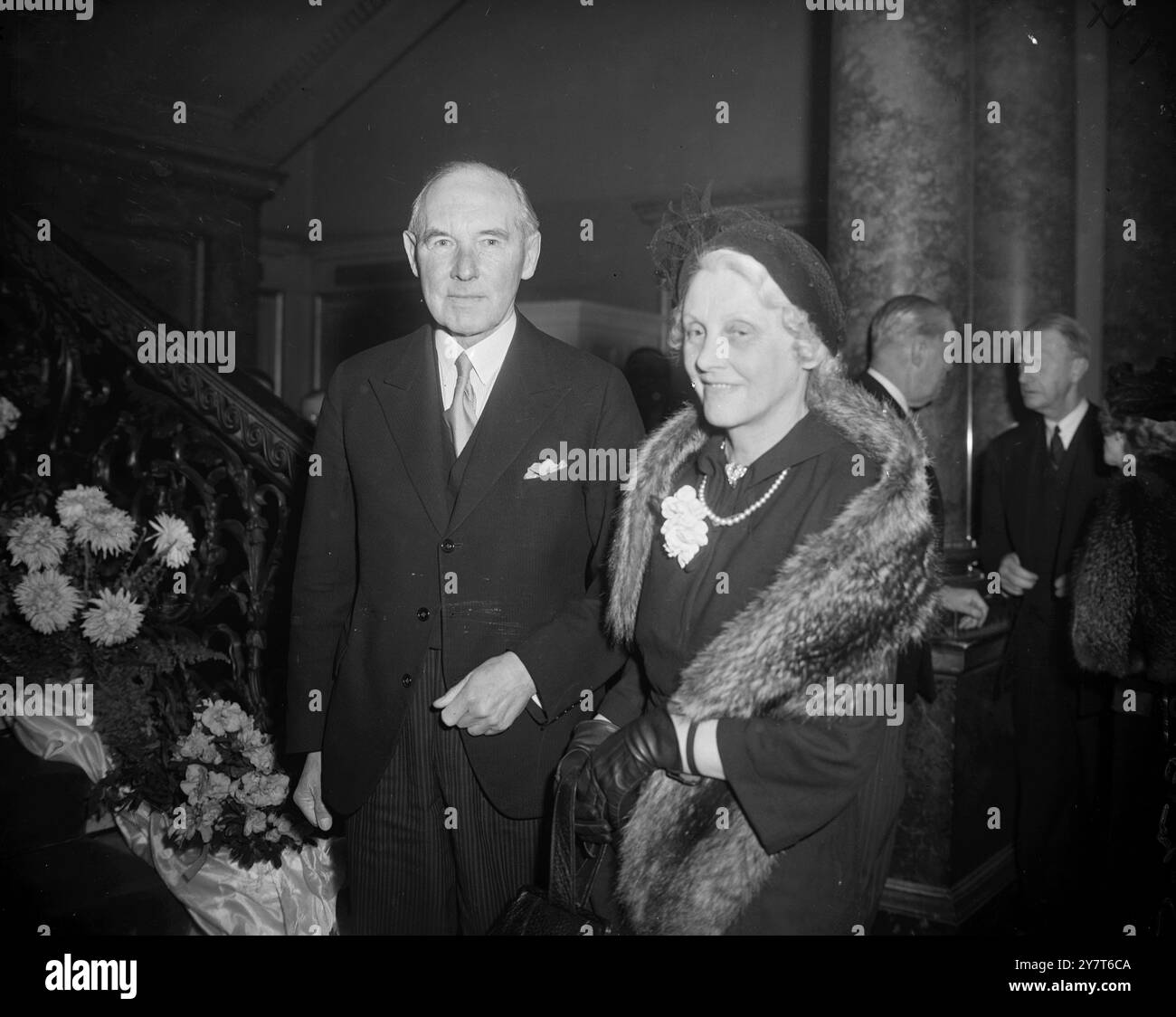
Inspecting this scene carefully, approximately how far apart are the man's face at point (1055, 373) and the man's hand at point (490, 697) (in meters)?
2.61

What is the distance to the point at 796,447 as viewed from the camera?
5.05ft

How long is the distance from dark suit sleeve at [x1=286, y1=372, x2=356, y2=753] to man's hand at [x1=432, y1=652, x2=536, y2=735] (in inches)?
12.6

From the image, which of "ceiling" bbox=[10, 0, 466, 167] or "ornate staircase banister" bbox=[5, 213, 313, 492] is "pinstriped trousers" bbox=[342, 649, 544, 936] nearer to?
"ornate staircase banister" bbox=[5, 213, 313, 492]

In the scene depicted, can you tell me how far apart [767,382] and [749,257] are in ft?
0.61

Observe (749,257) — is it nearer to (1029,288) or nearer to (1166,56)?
(1029,288)

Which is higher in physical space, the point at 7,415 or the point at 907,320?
the point at 907,320

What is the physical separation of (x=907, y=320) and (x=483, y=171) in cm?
177

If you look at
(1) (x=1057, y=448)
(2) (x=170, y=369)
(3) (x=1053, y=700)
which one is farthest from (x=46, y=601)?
(1) (x=1057, y=448)

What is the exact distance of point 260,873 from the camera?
9.32 ft
